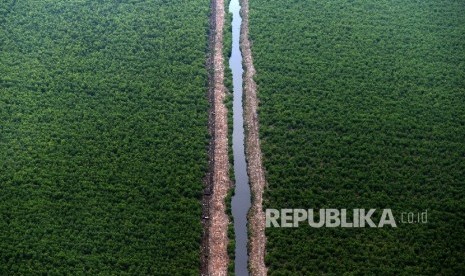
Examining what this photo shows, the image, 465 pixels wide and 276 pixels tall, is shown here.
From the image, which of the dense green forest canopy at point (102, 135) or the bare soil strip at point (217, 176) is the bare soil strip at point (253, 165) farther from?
the dense green forest canopy at point (102, 135)

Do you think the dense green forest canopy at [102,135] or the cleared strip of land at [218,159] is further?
the cleared strip of land at [218,159]

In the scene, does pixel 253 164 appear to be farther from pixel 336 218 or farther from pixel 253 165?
pixel 336 218

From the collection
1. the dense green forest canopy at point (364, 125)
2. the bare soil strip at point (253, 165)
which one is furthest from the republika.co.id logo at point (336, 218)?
the bare soil strip at point (253, 165)

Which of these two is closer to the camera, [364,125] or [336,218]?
[336,218]

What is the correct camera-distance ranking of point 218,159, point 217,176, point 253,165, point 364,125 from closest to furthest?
point 217,176, point 253,165, point 218,159, point 364,125

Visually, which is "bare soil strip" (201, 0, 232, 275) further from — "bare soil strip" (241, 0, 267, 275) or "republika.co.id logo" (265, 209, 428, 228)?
"republika.co.id logo" (265, 209, 428, 228)

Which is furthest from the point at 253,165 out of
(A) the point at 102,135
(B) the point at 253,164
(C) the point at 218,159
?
(A) the point at 102,135

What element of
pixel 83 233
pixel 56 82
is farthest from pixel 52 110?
pixel 83 233
